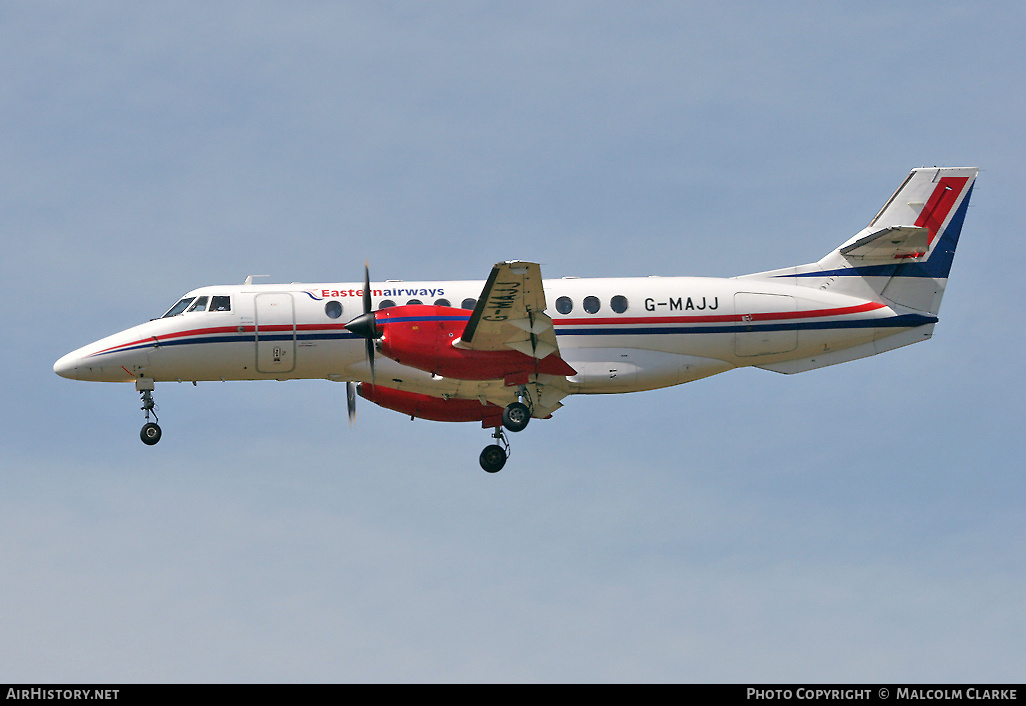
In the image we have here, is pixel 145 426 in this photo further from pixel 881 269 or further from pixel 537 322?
pixel 881 269

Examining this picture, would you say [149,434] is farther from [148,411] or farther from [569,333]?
[569,333]

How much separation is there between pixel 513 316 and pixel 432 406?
18.0 feet

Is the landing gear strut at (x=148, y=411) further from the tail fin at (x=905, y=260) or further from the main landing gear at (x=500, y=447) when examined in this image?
the tail fin at (x=905, y=260)

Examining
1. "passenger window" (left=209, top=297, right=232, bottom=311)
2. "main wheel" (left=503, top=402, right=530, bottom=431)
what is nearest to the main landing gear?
"main wheel" (left=503, top=402, right=530, bottom=431)

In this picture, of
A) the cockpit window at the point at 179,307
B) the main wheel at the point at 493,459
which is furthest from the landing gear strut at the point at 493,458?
the cockpit window at the point at 179,307

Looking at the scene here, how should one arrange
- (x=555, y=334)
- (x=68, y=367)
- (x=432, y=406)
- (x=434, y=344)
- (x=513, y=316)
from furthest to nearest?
(x=432, y=406) → (x=68, y=367) → (x=555, y=334) → (x=434, y=344) → (x=513, y=316)

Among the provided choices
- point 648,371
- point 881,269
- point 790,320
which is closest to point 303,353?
point 648,371

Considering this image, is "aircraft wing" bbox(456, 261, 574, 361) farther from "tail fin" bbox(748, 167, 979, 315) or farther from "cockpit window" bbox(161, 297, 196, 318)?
"cockpit window" bbox(161, 297, 196, 318)

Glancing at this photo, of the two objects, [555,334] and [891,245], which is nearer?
[555,334]

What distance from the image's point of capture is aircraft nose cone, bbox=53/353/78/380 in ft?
101

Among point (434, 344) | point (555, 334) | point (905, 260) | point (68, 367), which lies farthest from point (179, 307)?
point (905, 260)

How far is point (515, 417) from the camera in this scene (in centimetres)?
2875

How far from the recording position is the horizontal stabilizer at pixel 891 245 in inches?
1236

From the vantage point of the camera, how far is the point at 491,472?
31.2 m
